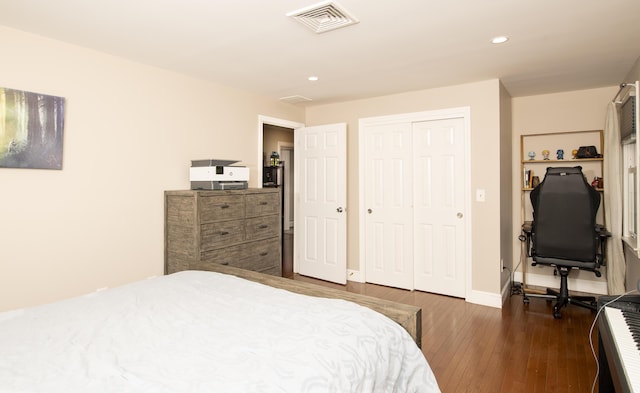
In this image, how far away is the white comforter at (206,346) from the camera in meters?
1.02

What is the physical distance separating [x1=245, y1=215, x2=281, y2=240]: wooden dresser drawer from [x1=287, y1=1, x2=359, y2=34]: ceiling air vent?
1969 millimetres

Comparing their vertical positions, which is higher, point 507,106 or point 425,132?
point 507,106

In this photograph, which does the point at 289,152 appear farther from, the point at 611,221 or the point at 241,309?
the point at 241,309

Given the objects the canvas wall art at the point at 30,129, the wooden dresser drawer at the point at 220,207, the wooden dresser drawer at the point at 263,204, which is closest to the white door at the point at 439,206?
the wooden dresser drawer at the point at 263,204

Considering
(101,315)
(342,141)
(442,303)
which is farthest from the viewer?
(342,141)

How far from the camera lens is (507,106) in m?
4.10

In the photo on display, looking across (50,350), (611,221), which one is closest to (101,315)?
(50,350)

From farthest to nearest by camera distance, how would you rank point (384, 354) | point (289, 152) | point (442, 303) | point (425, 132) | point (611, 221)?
point (289, 152), point (425, 132), point (442, 303), point (611, 221), point (384, 354)

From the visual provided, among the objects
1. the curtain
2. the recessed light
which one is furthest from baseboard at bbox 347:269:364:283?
the recessed light

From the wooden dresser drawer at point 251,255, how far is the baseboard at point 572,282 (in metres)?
3.12

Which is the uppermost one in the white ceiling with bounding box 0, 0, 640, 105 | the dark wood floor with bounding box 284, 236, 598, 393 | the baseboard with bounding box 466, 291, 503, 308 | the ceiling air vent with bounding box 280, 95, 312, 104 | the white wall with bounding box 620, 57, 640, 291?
the ceiling air vent with bounding box 280, 95, 312, 104

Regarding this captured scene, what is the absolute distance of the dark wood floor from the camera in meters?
2.23

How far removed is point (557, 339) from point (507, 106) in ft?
8.52

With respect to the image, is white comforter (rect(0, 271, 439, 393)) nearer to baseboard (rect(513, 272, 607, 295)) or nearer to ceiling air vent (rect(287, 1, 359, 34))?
ceiling air vent (rect(287, 1, 359, 34))
